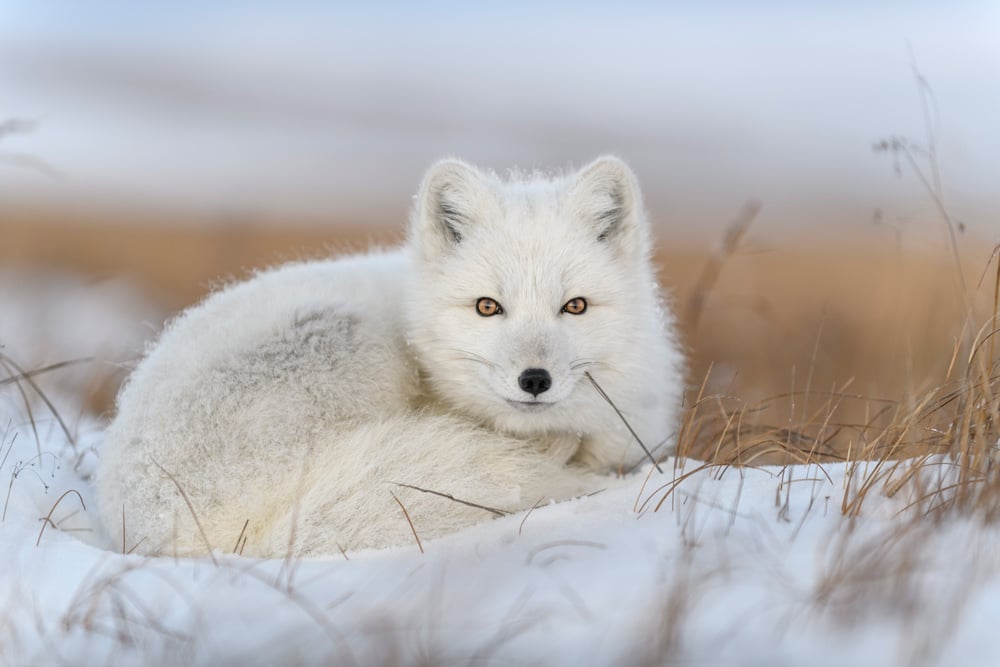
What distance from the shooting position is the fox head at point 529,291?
3.21 m

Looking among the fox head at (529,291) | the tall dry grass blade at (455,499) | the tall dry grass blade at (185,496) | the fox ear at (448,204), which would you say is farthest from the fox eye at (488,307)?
the tall dry grass blade at (185,496)

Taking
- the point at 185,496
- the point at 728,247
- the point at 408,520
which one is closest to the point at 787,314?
the point at 728,247

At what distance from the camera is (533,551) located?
2.34 meters

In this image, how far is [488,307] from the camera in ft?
10.8

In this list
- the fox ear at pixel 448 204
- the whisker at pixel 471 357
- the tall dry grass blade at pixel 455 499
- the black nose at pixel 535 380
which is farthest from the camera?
the fox ear at pixel 448 204

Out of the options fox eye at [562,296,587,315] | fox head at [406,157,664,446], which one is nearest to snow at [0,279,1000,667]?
fox head at [406,157,664,446]

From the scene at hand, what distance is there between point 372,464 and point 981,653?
1.72 metres

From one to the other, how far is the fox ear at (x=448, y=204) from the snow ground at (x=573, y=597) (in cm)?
130

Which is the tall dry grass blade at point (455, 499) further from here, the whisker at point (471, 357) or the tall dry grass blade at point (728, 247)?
the tall dry grass blade at point (728, 247)

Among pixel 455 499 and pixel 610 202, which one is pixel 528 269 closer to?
pixel 610 202

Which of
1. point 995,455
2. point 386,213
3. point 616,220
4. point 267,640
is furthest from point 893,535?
point 386,213

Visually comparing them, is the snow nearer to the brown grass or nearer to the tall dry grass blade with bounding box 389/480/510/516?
the tall dry grass blade with bounding box 389/480/510/516

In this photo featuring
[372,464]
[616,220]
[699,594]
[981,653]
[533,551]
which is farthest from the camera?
[616,220]

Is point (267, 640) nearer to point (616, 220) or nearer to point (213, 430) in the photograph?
point (213, 430)
